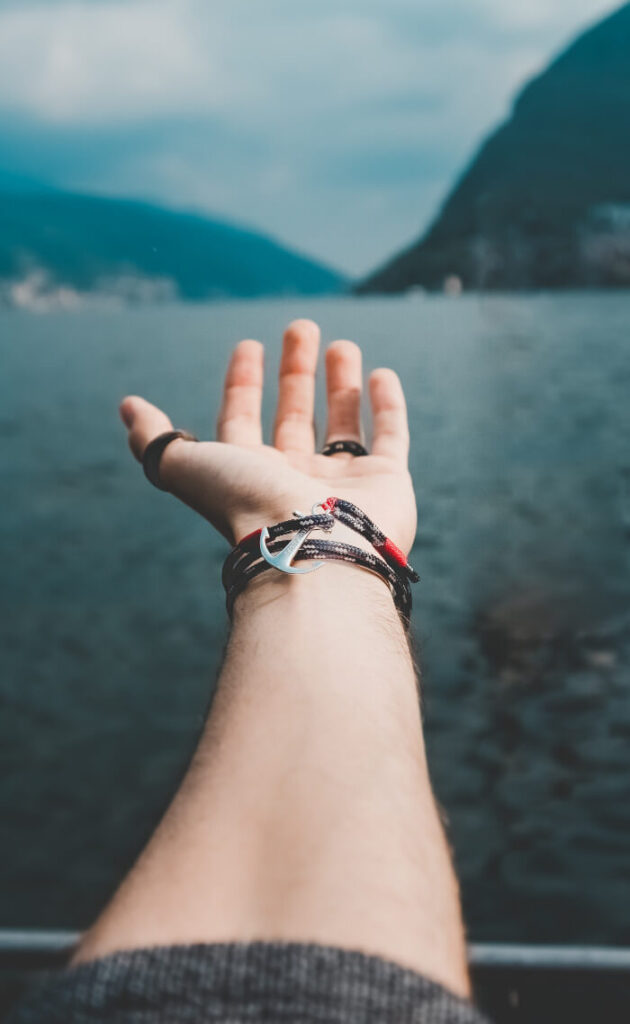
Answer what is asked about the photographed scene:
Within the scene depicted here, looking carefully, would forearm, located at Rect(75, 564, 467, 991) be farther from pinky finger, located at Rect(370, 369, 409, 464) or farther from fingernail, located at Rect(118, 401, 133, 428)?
fingernail, located at Rect(118, 401, 133, 428)

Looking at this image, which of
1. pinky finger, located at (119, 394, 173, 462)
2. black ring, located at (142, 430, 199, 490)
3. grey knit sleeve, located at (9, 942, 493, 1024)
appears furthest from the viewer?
pinky finger, located at (119, 394, 173, 462)

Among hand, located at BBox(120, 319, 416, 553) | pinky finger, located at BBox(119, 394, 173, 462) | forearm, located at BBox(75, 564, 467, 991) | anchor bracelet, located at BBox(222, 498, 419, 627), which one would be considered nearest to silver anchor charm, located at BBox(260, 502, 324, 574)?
anchor bracelet, located at BBox(222, 498, 419, 627)

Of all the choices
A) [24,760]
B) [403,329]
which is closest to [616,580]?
[24,760]

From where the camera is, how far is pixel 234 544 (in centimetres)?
222

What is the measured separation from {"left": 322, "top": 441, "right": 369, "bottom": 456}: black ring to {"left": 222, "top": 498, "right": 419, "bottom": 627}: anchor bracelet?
74 centimetres

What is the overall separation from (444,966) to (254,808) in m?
0.34

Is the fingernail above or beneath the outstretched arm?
above

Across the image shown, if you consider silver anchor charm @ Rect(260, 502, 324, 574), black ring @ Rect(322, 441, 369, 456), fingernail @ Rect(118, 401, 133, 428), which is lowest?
silver anchor charm @ Rect(260, 502, 324, 574)

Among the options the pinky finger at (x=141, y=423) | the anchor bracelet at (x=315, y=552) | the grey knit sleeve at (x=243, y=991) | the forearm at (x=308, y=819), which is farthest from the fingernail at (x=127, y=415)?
the grey knit sleeve at (x=243, y=991)

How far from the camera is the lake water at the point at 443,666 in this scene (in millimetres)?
9352

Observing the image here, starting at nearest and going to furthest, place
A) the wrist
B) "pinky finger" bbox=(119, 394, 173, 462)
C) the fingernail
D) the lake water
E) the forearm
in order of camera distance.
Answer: the forearm, the wrist, "pinky finger" bbox=(119, 394, 173, 462), the fingernail, the lake water

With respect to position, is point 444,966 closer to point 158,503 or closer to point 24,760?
point 24,760

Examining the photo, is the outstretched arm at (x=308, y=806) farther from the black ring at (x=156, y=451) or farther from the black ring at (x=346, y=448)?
the black ring at (x=346, y=448)

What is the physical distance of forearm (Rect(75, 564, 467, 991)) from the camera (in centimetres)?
110
